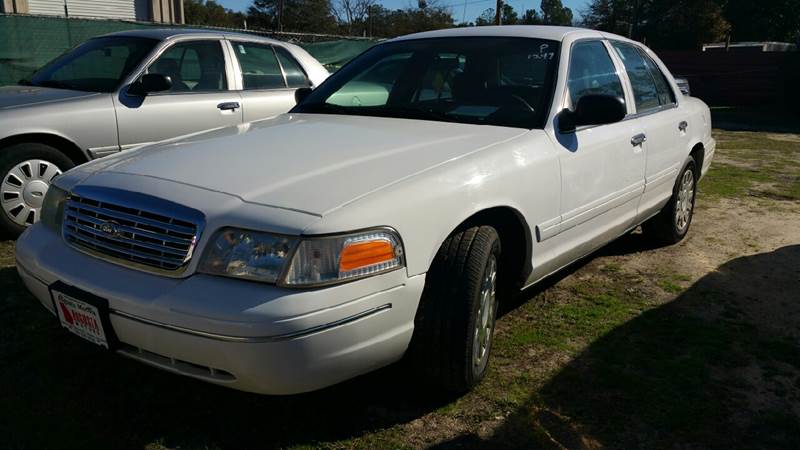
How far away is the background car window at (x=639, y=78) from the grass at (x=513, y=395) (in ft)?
4.36

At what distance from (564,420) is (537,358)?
56 centimetres

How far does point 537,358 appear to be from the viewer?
331cm

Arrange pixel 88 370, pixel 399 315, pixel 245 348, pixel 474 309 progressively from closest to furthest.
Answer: pixel 245 348, pixel 399 315, pixel 474 309, pixel 88 370

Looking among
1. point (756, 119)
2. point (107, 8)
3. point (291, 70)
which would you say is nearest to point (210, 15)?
point (107, 8)

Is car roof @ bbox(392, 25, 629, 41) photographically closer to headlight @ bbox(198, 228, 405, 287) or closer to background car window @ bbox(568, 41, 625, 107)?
background car window @ bbox(568, 41, 625, 107)

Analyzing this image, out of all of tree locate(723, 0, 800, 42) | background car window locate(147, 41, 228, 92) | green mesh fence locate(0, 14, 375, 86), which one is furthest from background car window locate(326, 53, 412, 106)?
tree locate(723, 0, 800, 42)

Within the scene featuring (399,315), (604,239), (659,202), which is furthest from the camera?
(659,202)

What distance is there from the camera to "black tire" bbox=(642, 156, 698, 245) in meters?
5.02

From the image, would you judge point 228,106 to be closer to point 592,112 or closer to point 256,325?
point 592,112

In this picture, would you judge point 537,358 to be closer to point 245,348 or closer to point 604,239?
point 604,239

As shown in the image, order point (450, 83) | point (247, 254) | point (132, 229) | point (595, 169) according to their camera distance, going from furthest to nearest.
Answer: point (450, 83)
point (595, 169)
point (132, 229)
point (247, 254)

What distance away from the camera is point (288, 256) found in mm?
2246

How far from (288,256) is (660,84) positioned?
12.0 ft

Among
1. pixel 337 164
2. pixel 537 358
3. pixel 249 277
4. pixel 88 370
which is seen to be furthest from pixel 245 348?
pixel 537 358
